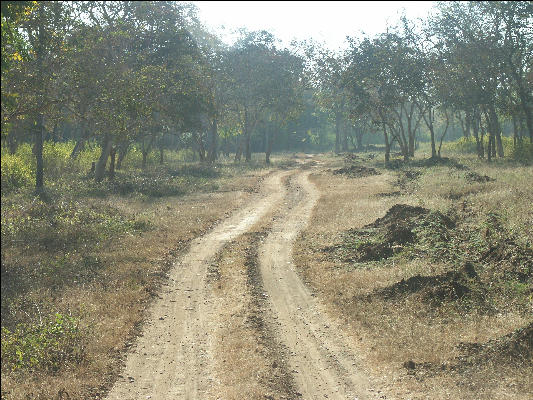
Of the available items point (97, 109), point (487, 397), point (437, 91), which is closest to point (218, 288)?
point (487, 397)

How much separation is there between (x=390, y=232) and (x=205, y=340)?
27.9 feet

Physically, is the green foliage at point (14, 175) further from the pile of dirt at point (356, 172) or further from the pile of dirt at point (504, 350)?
the pile of dirt at point (504, 350)

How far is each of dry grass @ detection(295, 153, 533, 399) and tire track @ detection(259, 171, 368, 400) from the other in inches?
15.0

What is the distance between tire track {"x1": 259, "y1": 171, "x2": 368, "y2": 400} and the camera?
8.91m

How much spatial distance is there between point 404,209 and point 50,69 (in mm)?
14049

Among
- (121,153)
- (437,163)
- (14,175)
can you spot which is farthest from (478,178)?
(121,153)

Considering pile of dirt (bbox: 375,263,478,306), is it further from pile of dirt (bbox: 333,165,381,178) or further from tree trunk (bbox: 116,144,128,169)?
tree trunk (bbox: 116,144,128,169)

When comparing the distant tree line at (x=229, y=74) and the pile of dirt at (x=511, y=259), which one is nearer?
the pile of dirt at (x=511, y=259)

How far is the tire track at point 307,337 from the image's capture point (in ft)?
29.2

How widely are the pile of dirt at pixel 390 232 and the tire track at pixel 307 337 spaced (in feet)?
7.22

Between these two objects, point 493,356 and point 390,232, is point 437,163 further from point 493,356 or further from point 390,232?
point 493,356

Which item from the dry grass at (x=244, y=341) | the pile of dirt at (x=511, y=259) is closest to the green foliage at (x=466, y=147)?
the pile of dirt at (x=511, y=259)

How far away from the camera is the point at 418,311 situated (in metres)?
11.5

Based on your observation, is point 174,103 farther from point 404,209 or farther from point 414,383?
point 414,383
